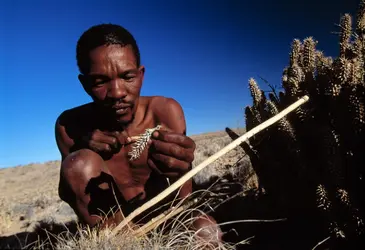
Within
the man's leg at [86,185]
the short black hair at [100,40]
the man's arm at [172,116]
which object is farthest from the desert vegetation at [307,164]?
the short black hair at [100,40]

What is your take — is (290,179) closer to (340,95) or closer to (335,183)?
(335,183)

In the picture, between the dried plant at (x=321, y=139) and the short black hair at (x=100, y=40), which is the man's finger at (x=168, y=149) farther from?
the short black hair at (x=100, y=40)

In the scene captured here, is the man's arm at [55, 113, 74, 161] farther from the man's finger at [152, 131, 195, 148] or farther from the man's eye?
the man's finger at [152, 131, 195, 148]

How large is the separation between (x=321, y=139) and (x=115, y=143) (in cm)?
143

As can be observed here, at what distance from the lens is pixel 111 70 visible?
272 centimetres

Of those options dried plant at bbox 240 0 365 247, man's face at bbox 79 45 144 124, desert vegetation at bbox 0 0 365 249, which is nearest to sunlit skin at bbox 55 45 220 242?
man's face at bbox 79 45 144 124

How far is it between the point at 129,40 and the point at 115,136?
750 millimetres

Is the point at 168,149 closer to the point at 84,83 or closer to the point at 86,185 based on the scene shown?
the point at 86,185

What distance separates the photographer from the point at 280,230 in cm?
319

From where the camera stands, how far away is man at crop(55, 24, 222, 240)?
2.50 m

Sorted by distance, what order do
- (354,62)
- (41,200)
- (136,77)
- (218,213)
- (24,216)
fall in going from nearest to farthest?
(354,62) < (136,77) < (218,213) < (24,216) < (41,200)

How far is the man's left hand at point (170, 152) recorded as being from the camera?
2.36 m

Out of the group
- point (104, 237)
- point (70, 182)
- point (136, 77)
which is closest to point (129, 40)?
point (136, 77)

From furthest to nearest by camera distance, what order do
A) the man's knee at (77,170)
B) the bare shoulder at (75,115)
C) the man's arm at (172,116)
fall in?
1. the bare shoulder at (75,115)
2. the man's arm at (172,116)
3. the man's knee at (77,170)
